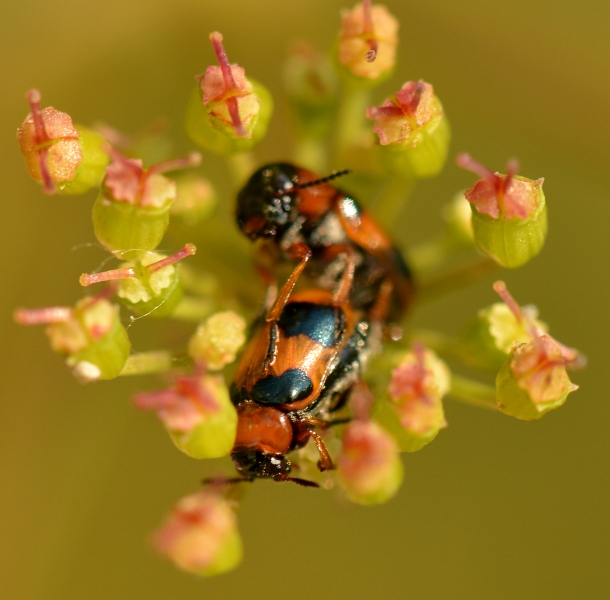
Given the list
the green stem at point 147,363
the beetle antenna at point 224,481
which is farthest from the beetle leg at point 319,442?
the green stem at point 147,363

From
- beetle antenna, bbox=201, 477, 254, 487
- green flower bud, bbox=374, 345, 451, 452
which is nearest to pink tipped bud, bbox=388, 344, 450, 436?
green flower bud, bbox=374, 345, 451, 452

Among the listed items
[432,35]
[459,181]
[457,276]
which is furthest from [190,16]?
[457,276]

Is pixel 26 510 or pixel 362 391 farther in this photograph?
pixel 26 510

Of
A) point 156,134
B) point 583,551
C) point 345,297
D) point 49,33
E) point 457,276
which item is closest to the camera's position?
point 345,297

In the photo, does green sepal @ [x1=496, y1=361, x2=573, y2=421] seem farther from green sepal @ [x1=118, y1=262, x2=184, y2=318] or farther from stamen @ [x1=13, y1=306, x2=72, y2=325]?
stamen @ [x1=13, y1=306, x2=72, y2=325]

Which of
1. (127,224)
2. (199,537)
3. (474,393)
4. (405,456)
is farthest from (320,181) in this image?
(405,456)

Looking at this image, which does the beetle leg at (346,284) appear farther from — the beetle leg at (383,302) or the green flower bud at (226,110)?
the green flower bud at (226,110)

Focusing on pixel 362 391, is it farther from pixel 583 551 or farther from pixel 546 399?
pixel 583 551
